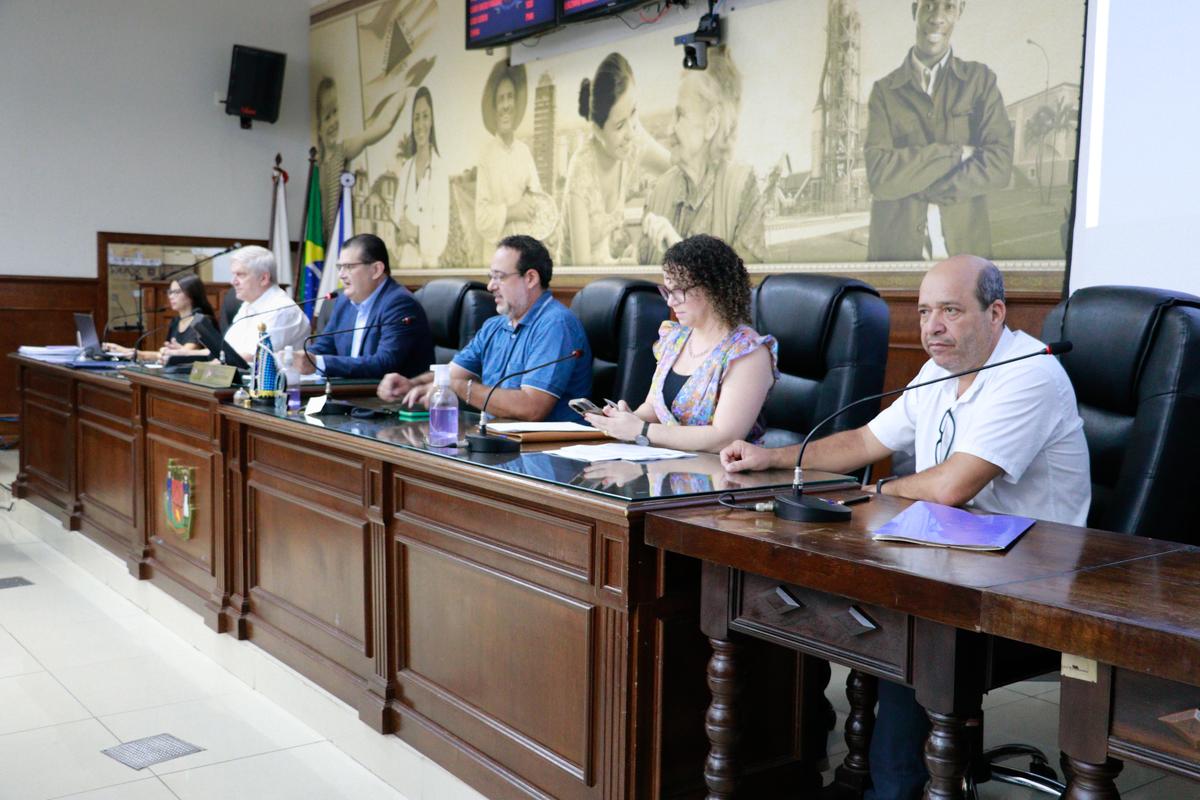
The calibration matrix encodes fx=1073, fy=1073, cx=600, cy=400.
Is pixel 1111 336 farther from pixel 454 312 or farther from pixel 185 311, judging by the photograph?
pixel 185 311

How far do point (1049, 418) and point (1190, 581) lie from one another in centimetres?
70

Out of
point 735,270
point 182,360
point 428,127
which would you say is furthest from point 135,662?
point 428,127

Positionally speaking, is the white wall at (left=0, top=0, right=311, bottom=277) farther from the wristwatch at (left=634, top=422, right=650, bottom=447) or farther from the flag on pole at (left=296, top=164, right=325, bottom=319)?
the wristwatch at (left=634, top=422, right=650, bottom=447)

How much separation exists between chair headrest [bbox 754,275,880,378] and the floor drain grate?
180 cm

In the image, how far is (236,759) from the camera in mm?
2600

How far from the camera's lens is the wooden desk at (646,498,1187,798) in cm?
131

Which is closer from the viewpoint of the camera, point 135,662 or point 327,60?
point 135,662

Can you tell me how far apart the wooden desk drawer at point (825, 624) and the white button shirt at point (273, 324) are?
120 inches

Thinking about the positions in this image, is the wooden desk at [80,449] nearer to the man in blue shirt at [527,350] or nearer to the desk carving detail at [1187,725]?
the man in blue shirt at [527,350]

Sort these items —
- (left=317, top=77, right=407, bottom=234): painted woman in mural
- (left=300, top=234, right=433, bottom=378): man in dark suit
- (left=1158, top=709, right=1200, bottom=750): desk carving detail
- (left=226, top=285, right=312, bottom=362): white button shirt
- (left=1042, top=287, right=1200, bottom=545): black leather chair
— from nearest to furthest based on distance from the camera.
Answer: (left=1158, top=709, right=1200, bottom=750): desk carving detail → (left=1042, top=287, right=1200, bottom=545): black leather chair → (left=300, top=234, right=433, bottom=378): man in dark suit → (left=226, top=285, right=312, bottom=362): white button shirt → (left=317, top=77, right=407, bottom=234): painted woman in mural

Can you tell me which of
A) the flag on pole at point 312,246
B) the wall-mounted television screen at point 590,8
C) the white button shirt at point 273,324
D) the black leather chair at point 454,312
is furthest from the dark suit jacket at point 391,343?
the flag on pole at point 312,246

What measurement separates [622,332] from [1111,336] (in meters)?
1.55

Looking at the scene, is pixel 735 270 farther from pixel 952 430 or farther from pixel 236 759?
pixel 236 759

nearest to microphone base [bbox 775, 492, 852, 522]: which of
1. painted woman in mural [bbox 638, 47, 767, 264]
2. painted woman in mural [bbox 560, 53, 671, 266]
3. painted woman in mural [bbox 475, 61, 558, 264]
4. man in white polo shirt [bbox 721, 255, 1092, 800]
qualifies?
man in white polo shirt [bbox 721, 255, 1092, 800]
